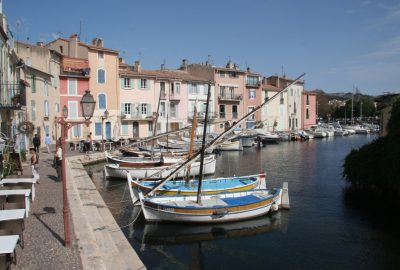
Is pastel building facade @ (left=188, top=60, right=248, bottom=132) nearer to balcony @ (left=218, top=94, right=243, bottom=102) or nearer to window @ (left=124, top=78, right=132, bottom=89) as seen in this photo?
balcony @ (left=218, top=94, right=243, bottom=102)

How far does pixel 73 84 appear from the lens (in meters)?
49.1

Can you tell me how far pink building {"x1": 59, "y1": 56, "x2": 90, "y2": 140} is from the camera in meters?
48.1

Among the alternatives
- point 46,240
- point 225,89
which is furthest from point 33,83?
point 225,89

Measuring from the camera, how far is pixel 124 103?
5394 cm

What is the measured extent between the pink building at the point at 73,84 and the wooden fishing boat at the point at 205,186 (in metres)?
29.6

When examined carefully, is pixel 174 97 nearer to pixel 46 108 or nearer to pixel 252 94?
pixel 252 94

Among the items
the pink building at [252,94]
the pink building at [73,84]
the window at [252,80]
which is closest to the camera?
the pink building at [73,84]

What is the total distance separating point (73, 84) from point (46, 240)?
40.8 meters

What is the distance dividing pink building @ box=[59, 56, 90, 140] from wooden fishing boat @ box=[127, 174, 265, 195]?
1166 inches

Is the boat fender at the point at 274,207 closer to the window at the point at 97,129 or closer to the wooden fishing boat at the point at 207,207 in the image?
the wooden fishing boat at the point at 207,207

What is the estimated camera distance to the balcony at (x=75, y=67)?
4828 centimetres

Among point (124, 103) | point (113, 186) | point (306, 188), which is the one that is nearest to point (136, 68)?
point (124, 103)

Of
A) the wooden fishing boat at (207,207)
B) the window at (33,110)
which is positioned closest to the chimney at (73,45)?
the window at (33,110)

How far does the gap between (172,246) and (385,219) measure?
10726 mm
